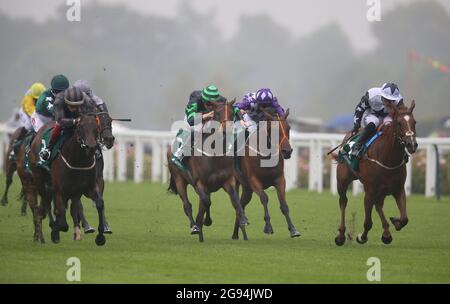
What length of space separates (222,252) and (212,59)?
79.8 m

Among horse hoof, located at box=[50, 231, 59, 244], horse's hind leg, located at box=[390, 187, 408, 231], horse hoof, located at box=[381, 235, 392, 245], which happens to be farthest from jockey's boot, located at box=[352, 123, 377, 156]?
horse hoof, located at box=[50, 231, 59, 244]

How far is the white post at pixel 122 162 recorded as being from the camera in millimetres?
26544

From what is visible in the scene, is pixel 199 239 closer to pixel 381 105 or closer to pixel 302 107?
pixel 381 105

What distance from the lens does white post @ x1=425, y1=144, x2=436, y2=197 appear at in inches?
837

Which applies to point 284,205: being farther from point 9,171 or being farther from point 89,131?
point 9,171

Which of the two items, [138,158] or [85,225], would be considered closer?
[85,225]

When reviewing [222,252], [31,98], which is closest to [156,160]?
[31,98]

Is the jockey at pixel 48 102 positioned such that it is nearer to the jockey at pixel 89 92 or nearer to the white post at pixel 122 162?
the jockey at pixel 89 92

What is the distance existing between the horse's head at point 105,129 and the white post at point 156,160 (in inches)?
513

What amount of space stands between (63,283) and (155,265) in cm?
146

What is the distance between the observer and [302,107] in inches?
3600

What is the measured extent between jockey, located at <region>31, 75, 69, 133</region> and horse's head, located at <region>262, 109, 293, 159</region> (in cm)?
237

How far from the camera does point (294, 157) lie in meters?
23.0

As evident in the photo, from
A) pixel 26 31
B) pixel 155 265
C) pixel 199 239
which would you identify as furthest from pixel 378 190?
pixel 26 31
